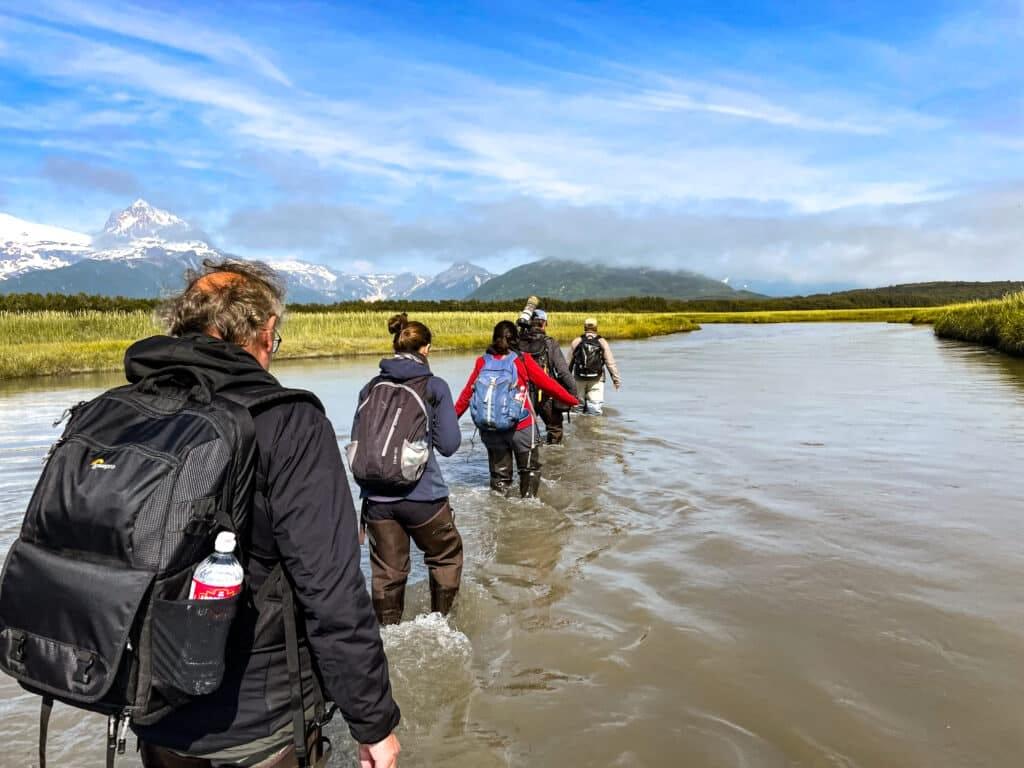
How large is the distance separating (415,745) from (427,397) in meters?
2.15

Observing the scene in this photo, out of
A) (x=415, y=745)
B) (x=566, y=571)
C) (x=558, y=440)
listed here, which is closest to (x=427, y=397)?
(x=415, y=745)

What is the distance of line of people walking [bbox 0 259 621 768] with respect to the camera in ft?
6.46

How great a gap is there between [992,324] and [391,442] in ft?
131

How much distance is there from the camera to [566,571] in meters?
7.06

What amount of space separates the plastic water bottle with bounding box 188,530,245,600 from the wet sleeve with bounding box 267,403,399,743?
21 cm

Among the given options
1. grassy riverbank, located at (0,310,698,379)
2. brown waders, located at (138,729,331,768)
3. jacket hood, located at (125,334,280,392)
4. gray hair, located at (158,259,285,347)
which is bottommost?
grassy riverbank, located at (0,310,698,379)

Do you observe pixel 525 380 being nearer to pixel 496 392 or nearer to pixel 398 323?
pixel 496 392

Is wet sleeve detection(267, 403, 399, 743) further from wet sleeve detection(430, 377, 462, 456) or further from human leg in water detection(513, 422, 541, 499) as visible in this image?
human leg in water detection(513, 422, 541, 499)

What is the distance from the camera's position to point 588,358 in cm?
1419

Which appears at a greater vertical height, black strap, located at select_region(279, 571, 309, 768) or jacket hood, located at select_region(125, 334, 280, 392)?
jacket hood, located at select_region(125, 334, 280, 392)

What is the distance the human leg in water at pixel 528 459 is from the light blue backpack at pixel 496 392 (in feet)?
1.79

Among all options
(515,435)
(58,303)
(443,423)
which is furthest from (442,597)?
(58,303)

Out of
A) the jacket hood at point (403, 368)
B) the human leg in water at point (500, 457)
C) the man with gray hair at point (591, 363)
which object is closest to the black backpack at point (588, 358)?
the man with gray hair at point (591, 363)

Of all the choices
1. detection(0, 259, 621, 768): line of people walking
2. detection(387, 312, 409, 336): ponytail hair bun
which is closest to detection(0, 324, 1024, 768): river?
detection(0, 259, 621, 768): line of people walking
